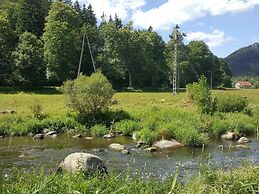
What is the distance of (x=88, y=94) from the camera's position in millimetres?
42094

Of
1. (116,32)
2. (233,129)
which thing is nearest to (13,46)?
(116,32)

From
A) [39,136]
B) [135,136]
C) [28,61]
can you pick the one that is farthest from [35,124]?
[28,61]

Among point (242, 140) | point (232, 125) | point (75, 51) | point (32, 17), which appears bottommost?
point (242, 140)

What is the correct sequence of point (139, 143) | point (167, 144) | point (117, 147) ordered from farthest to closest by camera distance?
point (139, 143) < point (167, 144) < point (117, 147)

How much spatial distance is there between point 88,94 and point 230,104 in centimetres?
1780

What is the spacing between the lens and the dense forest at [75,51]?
240ft

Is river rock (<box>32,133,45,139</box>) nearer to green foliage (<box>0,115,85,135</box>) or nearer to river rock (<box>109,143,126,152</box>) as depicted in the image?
green foliage (<box>0,115,85,135</box>)

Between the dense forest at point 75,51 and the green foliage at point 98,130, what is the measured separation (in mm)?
34223

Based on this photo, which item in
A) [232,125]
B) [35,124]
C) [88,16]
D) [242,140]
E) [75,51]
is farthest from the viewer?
[88,16]

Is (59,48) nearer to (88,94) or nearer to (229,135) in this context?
(88,94)

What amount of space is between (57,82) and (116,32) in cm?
2020

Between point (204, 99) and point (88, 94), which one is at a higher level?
point (88, 94)

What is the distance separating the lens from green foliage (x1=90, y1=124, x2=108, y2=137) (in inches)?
1559

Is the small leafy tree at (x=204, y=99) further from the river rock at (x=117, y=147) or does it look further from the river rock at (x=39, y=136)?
the river rock at (x=39, y=136)
